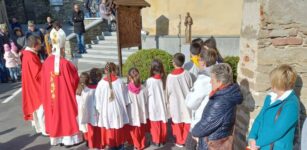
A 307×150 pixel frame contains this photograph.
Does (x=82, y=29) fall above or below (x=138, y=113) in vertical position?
above

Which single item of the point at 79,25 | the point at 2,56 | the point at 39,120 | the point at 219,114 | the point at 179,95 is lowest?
the point at 39,120

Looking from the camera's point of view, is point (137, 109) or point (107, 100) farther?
point (137, 109)

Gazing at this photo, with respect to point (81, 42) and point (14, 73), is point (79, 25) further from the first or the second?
point (14, 73)

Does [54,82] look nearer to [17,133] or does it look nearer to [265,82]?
[17,133]

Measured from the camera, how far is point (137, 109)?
4641 millimetres

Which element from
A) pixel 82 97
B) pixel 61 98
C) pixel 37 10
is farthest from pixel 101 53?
pixel 37 10

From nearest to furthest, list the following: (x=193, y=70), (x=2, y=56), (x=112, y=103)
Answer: (x=112, y=103) < (x=193, y=70) < (x=2, y=56)

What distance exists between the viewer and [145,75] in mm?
7359

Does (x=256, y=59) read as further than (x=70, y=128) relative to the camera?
No

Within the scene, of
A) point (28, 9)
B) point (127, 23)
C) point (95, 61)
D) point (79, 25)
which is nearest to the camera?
point (127, 23)

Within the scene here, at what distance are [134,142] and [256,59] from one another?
98.3 inches

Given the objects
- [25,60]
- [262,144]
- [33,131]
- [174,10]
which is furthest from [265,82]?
[174,10]

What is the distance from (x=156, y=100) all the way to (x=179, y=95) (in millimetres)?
390

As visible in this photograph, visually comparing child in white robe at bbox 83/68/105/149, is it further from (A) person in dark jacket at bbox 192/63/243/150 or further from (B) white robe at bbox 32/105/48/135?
(A) person in dark jacket at bbox 192/63/243/150
